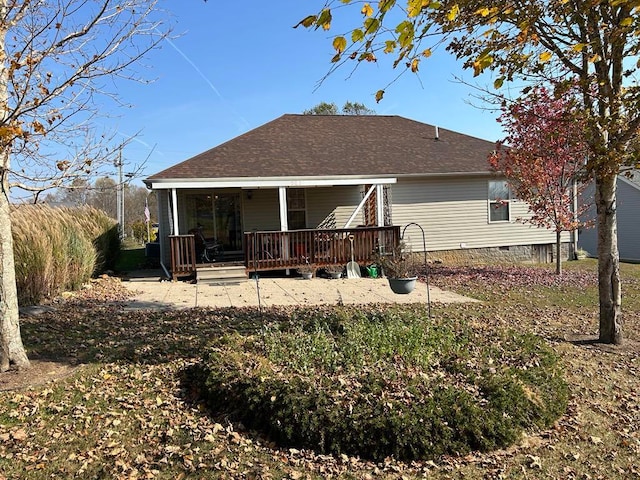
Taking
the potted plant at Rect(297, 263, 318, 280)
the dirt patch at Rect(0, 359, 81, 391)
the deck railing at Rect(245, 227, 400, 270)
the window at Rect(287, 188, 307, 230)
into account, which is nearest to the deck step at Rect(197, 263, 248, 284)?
the deck railing at Rect(245, 227, 400, 270)

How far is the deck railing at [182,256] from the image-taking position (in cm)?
1167

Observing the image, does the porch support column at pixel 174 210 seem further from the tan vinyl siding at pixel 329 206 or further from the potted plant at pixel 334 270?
the tan vinyl siding at pixel 329 206

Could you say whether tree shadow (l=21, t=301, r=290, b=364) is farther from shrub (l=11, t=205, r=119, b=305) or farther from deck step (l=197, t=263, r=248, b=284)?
deck step (l=197, t=263, r=248, b=284)

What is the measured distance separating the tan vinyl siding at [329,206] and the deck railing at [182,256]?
4.72m

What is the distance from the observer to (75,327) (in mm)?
6688

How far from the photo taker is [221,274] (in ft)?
39.1

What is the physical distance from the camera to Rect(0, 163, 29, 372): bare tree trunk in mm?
4633

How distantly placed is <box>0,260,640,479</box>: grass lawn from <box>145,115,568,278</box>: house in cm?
600

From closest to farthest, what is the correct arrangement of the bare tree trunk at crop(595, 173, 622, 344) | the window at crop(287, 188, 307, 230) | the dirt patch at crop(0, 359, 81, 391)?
the dirt patch at crop(0, 359, 81, 391) < the bare tree trunk at crop(595, 173, 622, 344) < the window at crop(287, 188, 307, 230)

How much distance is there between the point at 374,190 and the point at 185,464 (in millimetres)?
12040

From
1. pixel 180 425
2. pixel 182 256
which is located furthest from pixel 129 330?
pixel 182 256

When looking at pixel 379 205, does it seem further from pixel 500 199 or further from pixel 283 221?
pixel 500 199

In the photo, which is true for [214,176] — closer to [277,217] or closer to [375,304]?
[277,217]

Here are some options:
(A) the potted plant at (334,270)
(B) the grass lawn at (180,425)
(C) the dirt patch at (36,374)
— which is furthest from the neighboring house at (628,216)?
(C) the dirt patch at (36,374)
